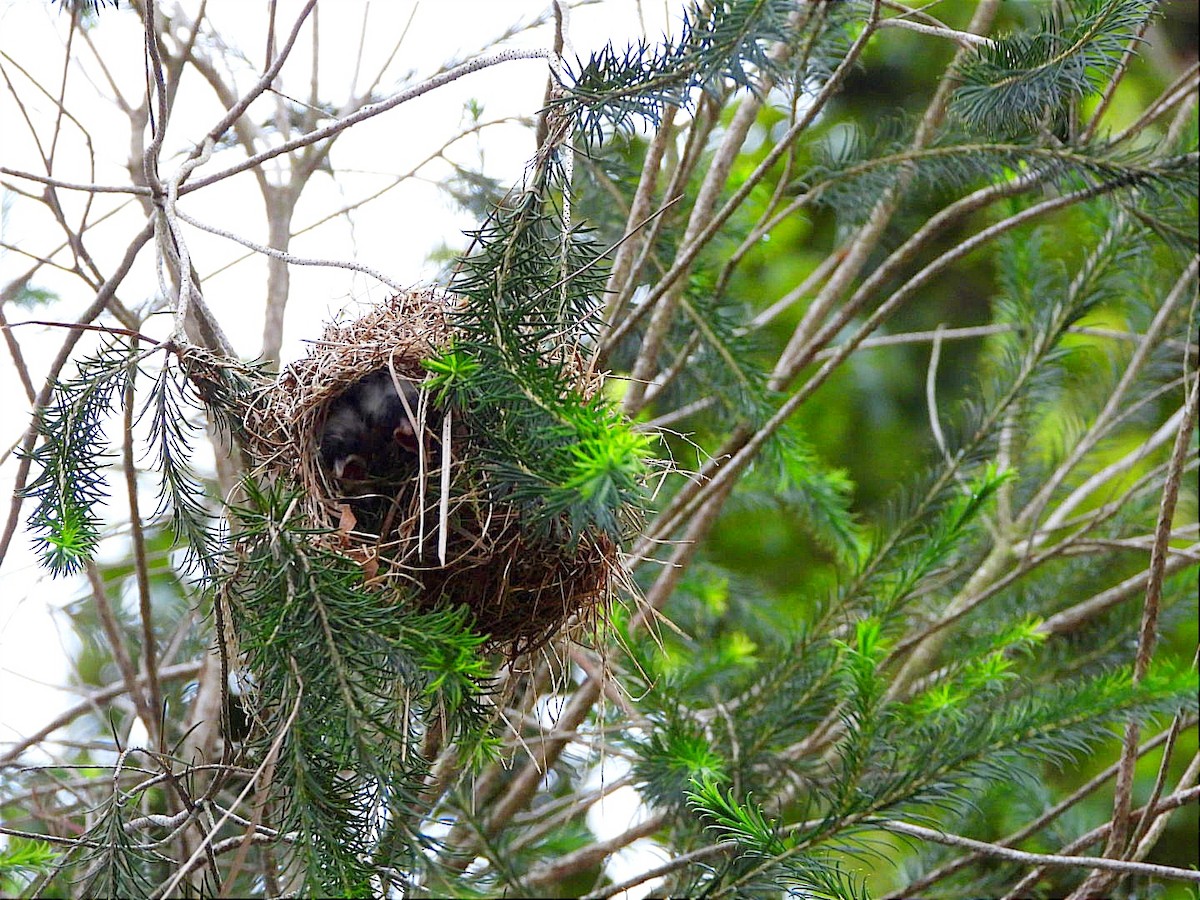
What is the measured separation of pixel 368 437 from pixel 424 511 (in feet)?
0.75

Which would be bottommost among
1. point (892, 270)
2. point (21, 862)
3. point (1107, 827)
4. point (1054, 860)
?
point (1107, 827)

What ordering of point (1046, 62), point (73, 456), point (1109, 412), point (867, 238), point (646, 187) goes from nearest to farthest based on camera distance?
point (73, 456) → point (1046, 62) → point (646, 187) → point (867, 238) → point (1109, 412)

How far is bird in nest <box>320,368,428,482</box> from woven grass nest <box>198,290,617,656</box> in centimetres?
1

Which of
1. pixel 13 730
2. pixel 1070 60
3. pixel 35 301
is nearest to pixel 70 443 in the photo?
pixel 13 730

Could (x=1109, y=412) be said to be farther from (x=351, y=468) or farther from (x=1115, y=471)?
(x=351, y=468)

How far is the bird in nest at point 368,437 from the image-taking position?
4.21 feet

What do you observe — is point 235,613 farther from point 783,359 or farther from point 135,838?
point 783,359

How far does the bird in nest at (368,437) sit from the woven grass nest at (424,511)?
0.01m

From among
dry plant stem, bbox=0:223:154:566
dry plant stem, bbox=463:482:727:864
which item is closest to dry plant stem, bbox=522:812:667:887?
dry plant stem, bbox=463:482:727:864

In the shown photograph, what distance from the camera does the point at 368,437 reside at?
51.3 inches

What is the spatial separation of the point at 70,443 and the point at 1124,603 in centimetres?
186

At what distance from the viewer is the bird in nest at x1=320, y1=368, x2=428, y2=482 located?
50.5 inches

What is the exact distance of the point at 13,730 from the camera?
68.1 inches

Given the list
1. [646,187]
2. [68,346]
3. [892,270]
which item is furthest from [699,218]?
[68,346]
